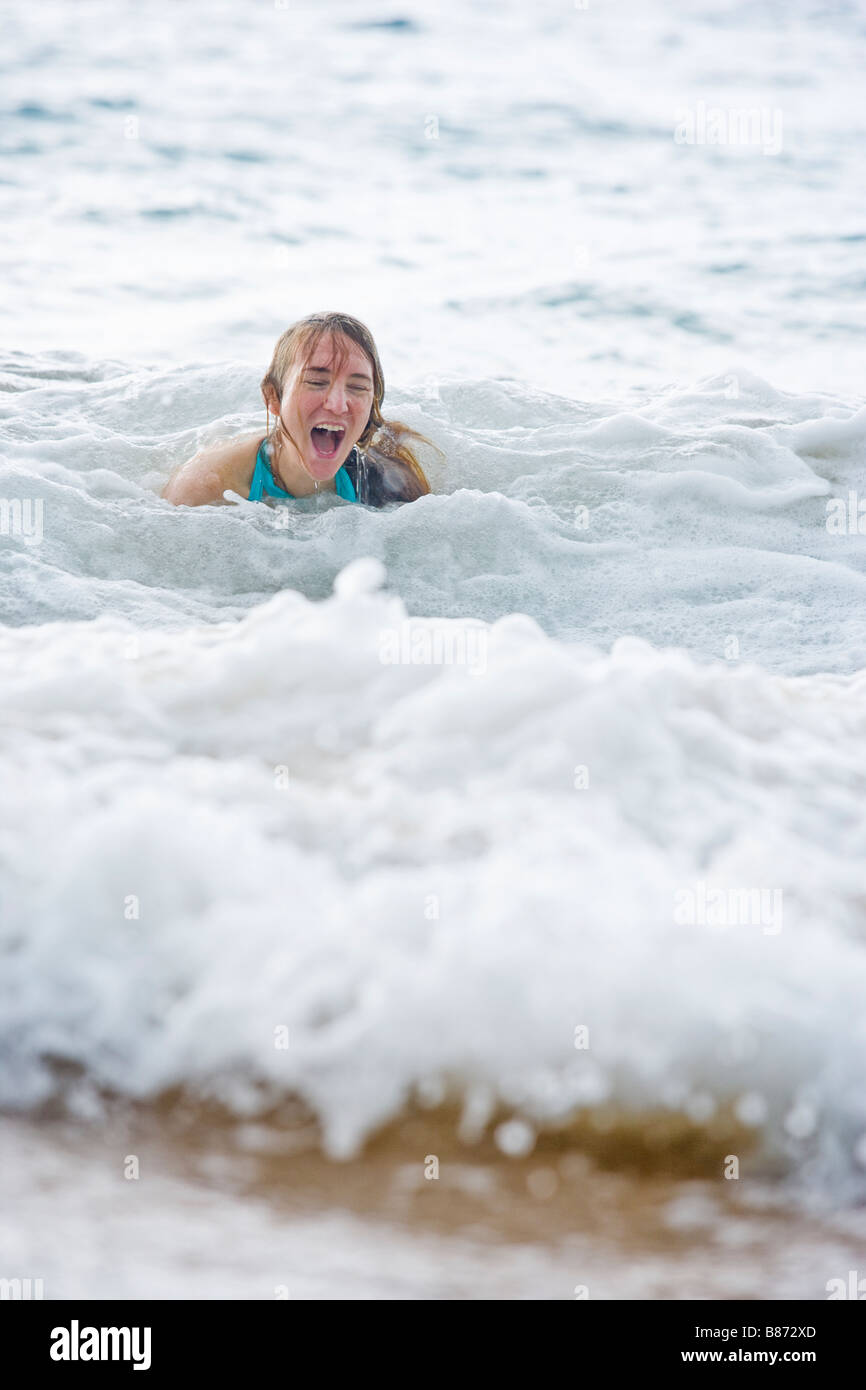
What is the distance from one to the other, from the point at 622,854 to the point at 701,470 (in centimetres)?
377

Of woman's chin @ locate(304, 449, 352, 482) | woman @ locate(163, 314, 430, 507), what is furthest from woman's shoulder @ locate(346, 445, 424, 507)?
woman's chin @ locate(304, 449, 352, 482)

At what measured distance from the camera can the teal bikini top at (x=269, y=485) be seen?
4.93 metres

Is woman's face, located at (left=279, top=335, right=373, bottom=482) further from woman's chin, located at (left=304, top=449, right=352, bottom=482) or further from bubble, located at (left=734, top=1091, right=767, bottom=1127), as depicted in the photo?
bubble, located at (left=734, top=1091, right=767, bottom=1127)

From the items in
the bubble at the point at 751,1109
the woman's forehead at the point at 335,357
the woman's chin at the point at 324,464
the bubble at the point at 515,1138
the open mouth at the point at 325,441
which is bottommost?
the bubble at the point at 515,1138

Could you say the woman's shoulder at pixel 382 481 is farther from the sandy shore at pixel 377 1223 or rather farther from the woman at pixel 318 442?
the sandy shore at pixel 377 1223

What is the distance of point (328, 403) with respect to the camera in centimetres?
464

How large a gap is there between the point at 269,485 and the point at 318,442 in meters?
0.32

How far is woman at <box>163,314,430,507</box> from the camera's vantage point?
4.64m

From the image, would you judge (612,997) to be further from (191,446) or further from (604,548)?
(191,446)

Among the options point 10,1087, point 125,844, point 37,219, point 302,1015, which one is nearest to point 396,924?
point 302,1015

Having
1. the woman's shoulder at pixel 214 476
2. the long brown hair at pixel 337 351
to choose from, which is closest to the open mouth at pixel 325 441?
the long brown hair at pixel 337 351

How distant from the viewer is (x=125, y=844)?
2.04m

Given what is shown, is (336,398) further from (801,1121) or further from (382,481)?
(801,1121)

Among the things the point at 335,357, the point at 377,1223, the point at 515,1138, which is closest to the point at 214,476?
the point at 335,357
